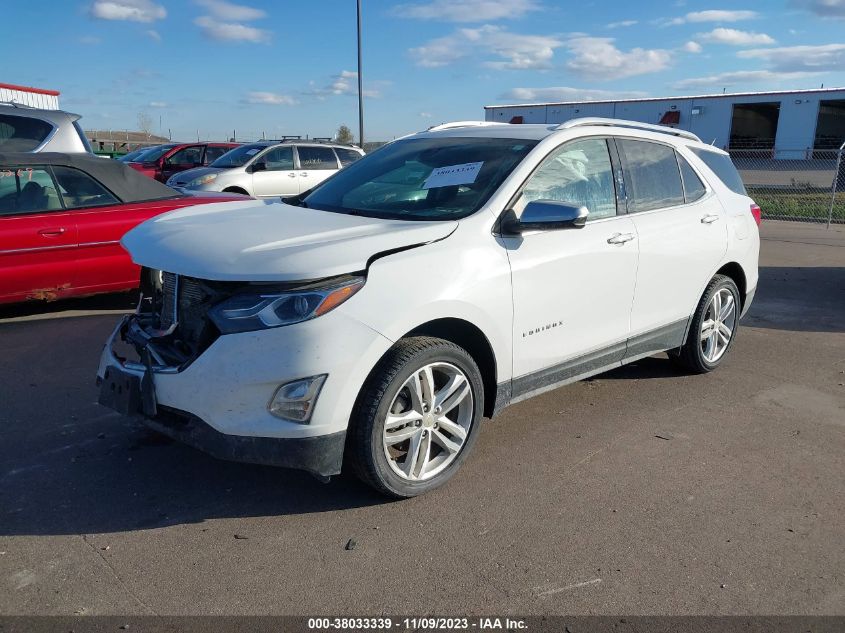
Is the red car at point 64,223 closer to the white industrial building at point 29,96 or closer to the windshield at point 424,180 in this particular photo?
the windshield at point 424,180

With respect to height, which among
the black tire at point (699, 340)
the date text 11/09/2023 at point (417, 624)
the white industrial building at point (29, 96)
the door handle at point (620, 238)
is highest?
the white industrial building at point (29, 96)

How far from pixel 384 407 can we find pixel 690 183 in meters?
3.11

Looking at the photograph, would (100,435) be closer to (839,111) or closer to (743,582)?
(743,582)

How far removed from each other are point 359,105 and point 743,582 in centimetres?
2212

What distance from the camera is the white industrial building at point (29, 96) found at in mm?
18953

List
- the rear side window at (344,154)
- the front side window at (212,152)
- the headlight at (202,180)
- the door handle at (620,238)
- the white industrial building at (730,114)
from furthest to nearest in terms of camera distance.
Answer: the white industrial building at (730,114) < the front side window at (212,152) < the rear side window at (344,154) < the headlight at (202,180) < the door handle at (620,238)

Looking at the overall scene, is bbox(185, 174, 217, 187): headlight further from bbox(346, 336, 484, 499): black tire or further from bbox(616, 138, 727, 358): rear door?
bbox(346, 336, 484, 499): black tire

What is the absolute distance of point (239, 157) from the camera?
15320 mm

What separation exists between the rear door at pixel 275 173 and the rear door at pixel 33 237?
8.29 m

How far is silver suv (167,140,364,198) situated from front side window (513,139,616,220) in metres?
10.7

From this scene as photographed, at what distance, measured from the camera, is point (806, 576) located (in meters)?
2.99

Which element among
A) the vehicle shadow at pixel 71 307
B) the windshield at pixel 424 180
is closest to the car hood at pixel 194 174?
the vehicle shadow at pixel 71 307

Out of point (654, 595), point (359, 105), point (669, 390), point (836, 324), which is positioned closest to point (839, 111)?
point (359, 105)

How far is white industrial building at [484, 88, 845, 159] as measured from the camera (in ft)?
111
